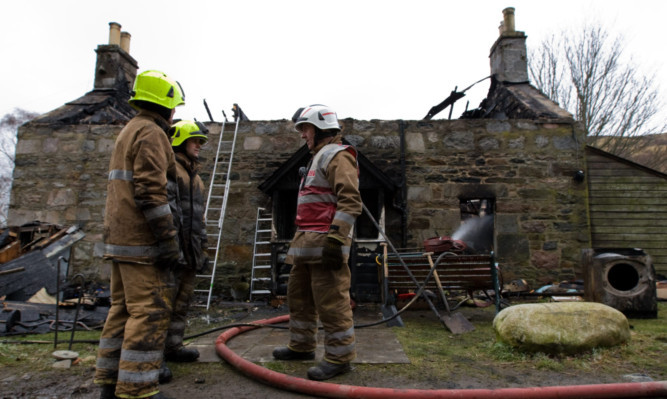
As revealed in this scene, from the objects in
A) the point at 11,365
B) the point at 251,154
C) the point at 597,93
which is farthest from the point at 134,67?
the point at 597,93

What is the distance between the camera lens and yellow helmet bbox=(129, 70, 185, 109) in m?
2.69

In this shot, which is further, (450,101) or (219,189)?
(450,101)

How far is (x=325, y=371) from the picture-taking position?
Result: 2773 mm

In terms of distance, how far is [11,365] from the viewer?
3.31 m

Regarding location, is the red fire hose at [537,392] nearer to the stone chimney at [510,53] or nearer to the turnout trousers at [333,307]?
the turnout trousers at [333,307]

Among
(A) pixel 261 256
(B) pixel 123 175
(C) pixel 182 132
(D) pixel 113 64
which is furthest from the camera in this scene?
(D) pixel 113 64

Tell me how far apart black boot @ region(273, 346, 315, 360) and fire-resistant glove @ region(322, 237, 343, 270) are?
0.92 meters

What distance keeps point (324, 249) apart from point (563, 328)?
210cm

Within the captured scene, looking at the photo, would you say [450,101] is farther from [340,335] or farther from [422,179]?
[340,335]

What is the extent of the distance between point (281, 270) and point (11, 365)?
4.17 m

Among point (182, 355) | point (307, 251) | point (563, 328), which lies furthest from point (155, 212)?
point (563, 328)

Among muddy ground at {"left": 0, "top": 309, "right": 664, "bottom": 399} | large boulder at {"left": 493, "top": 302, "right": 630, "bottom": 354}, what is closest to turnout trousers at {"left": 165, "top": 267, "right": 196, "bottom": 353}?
muddy ground at {"left": 0, "top": 309, "right": 664, "bottom": 399}

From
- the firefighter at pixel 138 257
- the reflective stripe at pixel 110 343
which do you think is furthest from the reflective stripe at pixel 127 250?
the reflective stripe at pixel 110 343

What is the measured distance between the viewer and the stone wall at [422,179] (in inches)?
301
